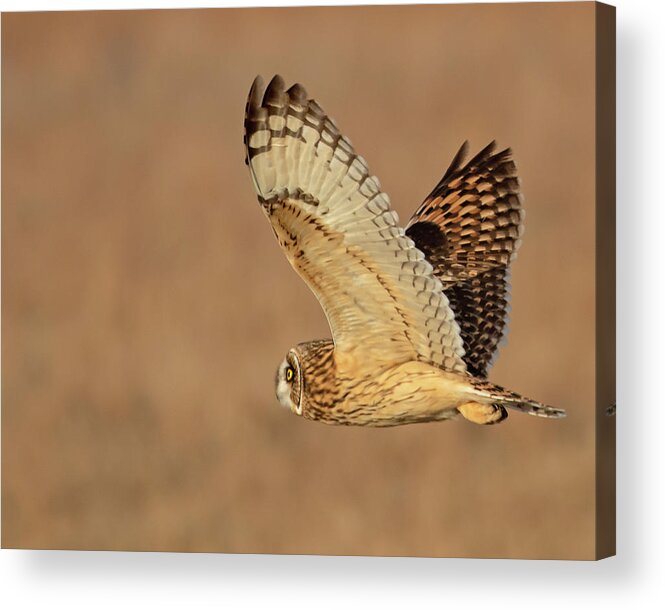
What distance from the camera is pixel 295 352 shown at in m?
3.33

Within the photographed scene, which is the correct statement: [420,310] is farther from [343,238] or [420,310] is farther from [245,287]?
[245,287]

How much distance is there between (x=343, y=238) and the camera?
10.1 ft

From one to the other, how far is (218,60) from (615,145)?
33.2 inches

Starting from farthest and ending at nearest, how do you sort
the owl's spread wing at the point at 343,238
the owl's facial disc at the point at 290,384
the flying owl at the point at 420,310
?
1. the owl's facial disc at the point at 290,384
2. the flying owl at the point at 420,310
3. the owl's spread wing at the point at 343,238

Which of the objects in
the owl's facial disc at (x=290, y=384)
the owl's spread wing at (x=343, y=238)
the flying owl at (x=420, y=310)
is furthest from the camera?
the owl's facial disc at (x=290, y=384)

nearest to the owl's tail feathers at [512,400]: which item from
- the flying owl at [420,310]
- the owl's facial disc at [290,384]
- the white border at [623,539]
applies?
the flying owl at [420,310]

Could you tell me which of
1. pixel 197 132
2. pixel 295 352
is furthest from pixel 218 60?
pixel 295 352

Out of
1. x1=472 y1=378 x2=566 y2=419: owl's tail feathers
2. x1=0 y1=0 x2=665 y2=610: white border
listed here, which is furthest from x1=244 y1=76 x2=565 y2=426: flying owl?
x1=0 y1=0 x2=665 y2=610: white border

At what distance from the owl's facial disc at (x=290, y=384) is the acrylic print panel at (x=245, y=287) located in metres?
0.02

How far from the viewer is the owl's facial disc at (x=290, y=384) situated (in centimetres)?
333

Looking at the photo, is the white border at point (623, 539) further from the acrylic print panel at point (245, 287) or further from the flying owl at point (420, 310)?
the flying owl at point (420, 310)

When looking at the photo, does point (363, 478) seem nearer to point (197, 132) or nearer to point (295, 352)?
point (295, 352)

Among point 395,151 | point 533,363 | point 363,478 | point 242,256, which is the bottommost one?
point 363,478

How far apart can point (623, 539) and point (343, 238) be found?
2.83 feet
